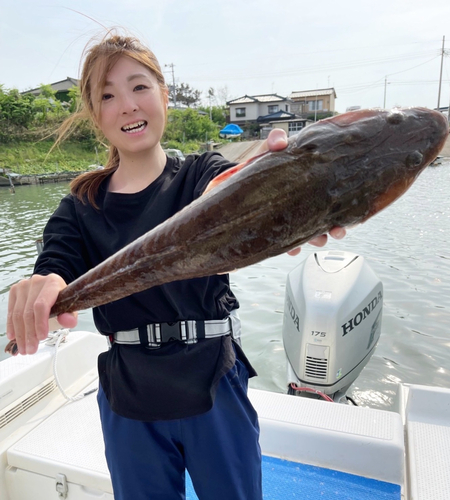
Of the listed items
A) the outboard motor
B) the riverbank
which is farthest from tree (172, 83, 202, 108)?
the outboard motor

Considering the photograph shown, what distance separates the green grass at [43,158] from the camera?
43.8 metres

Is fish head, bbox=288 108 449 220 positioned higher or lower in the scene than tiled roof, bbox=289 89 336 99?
lower

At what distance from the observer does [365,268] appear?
5.19 metres

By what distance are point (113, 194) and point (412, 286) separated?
9.92 metres

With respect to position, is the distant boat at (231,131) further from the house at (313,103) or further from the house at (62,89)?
the house at (62,89)

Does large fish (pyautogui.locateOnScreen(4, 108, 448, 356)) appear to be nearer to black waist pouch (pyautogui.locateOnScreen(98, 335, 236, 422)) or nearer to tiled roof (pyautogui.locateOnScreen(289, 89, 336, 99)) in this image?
black waist pouch (pyautogui.locateOnScreen(98, 335, 236, 422))

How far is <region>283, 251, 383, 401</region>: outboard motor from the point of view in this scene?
4215 mm

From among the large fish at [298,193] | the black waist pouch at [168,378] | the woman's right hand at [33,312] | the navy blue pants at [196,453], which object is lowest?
the navy blue pants at [196,453]

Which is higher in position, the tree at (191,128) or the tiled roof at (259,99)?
the tiled roof at (259,99)

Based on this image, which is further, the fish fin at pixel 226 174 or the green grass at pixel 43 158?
the green grass at pixel 43 158

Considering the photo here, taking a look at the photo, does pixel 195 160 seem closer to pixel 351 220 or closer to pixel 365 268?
pixel 351 220

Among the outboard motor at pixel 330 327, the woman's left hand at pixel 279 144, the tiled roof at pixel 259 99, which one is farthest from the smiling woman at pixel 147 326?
the tiled roof at pixel 259 99

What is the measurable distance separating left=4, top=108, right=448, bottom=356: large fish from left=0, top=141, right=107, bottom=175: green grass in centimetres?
4446

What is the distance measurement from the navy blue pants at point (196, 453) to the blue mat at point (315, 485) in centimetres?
117
